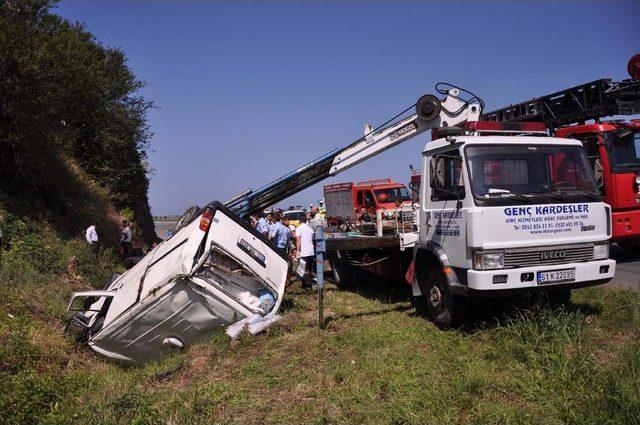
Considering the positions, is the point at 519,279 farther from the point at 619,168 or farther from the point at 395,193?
the point at 395,193

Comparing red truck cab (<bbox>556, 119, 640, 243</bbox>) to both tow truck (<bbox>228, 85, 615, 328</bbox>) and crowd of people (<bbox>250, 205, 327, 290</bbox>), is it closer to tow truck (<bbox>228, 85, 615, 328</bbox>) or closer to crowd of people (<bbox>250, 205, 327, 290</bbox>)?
tow truck (<bbox>228, 85, 615, 328</bbox>)

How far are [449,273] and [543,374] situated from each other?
5.80 feet

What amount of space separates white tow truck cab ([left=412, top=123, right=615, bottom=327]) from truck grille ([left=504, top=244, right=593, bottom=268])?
0.04 feet

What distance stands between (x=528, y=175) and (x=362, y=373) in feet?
10.2

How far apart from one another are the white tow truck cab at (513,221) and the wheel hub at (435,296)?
0.01 meters

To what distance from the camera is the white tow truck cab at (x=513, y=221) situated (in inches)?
227

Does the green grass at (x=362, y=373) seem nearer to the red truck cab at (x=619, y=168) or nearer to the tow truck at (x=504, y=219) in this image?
the tow truck at (x=504, y=219)

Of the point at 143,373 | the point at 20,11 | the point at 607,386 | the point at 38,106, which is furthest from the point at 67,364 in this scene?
the point at 20,11

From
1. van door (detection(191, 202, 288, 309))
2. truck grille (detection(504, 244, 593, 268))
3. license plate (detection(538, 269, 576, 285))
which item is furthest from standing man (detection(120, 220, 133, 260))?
license plate (detection(538, 269, 576, 285))

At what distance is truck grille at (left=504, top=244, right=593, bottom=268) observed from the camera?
579 cm

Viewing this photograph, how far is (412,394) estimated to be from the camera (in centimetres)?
463

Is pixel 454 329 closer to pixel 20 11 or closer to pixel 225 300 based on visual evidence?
pixel 225 300

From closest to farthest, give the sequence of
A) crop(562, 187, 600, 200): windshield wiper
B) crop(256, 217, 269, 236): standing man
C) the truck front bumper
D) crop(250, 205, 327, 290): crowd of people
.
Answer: the truck front bumper < crop(562, 187, 600, 200): windshield wiper < crop(250, 205, 327, 290): crowd of people < crop(256, 217, 269, 236): standing man

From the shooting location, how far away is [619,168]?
10852 millimetres
